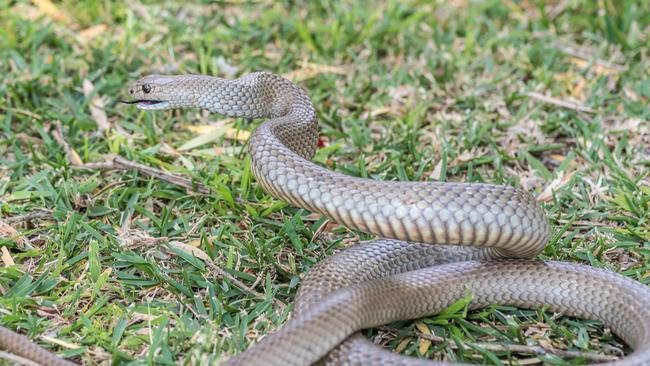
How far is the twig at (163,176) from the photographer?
19.3 feet

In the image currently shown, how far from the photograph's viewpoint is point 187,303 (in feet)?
15.5

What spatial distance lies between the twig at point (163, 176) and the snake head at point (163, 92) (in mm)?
435

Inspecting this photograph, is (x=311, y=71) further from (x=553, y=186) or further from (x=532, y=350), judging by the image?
(x=532, y=350)

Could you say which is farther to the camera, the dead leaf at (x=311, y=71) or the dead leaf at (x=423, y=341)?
the dead leaf at (x=311, y=71)

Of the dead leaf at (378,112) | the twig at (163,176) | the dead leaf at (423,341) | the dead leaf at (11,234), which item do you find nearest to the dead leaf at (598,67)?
the dead leaf at (378,112)

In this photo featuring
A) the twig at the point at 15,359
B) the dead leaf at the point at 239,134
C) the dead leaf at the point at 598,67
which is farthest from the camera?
the dead leaf at the point at 598,67

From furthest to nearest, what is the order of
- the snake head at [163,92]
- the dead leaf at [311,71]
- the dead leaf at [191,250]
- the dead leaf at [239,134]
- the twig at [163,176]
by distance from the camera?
the dead leaf at [311,71] → the dead leaf at [239,134] → the twig at [163,176] → the snake head at [163,92] → the dead leaf at [191,250]

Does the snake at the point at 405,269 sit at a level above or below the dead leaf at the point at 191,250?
above

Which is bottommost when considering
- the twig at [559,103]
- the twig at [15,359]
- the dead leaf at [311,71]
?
the twig at [15,359]

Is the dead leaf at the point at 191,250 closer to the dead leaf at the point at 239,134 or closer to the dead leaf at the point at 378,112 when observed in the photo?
the dead leaf at the point at 239,134

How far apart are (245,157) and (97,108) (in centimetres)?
150

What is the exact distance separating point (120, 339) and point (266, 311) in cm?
77

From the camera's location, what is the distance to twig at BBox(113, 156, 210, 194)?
19.3ft

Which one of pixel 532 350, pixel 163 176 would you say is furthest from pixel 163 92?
pixel 532 350
